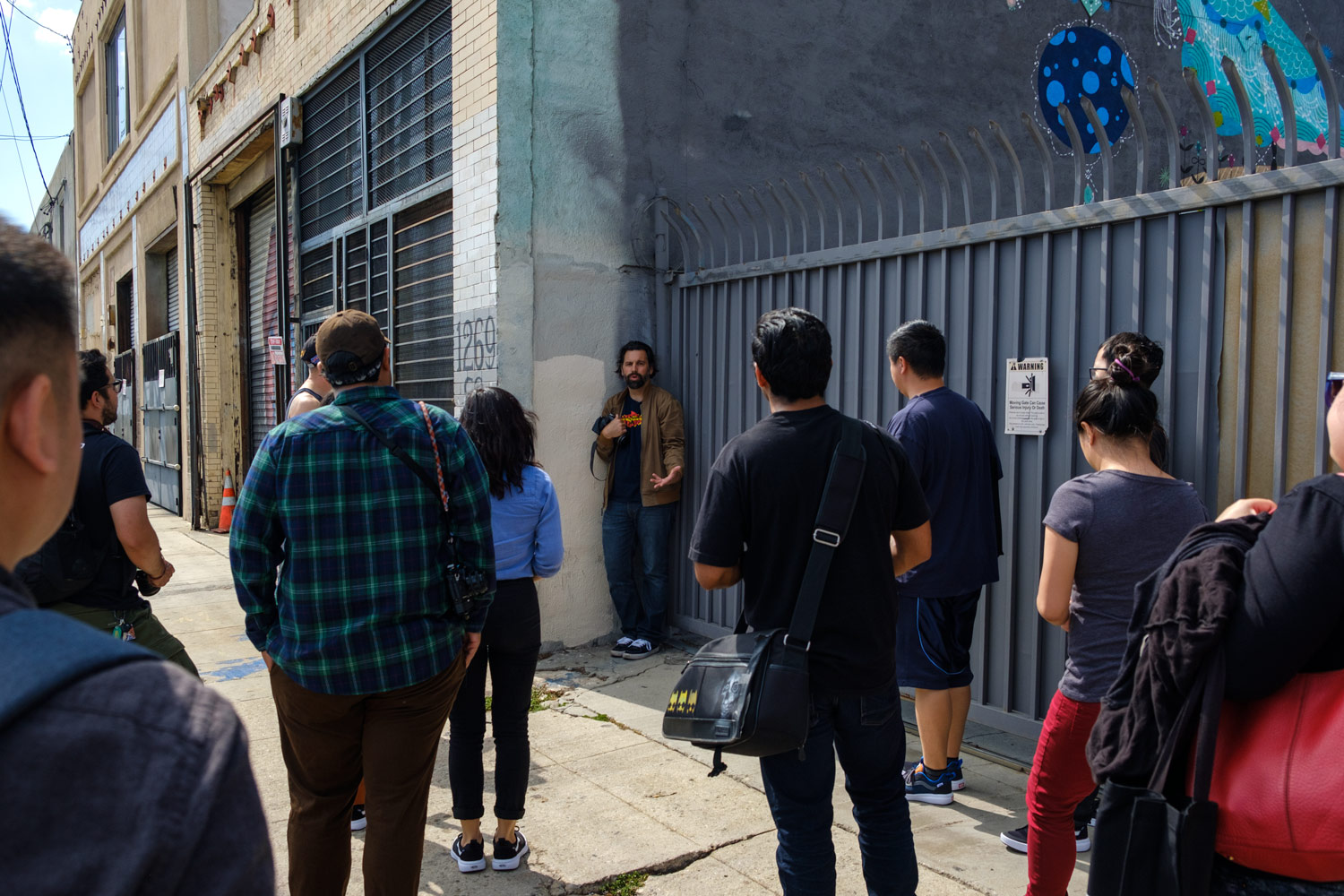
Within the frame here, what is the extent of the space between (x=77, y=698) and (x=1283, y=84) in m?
4.37

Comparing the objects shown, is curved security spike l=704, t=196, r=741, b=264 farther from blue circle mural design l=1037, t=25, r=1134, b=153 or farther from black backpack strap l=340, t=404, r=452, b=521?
blue circle mural design l=1037, t=25, r=1134, b=153

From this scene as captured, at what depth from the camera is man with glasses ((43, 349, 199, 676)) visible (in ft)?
11.0

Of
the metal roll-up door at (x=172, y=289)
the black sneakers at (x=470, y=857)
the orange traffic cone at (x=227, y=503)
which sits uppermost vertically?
the metal roll-up door at (x=172, y=289)

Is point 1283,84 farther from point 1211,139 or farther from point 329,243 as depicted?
point 329,243

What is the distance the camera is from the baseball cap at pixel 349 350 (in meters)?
2.84

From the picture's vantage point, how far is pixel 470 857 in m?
3.57

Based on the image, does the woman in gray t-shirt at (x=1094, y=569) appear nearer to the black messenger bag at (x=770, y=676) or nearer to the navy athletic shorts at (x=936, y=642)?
the black messenger bag at (x=770, y=676)

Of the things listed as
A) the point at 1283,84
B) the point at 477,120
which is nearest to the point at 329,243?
the point at 477,120

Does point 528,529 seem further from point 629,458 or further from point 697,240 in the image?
point 697,240

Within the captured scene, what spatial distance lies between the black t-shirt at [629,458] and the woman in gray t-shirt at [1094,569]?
386 cm

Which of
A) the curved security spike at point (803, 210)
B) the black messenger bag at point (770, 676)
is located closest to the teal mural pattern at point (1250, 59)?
the curved security spike at point (803, 210)

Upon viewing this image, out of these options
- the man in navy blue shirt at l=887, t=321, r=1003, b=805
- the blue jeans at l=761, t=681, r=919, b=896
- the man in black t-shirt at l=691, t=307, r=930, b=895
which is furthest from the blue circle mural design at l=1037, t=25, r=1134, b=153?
the blue jeans at l=761, t=681, r=919, b=896

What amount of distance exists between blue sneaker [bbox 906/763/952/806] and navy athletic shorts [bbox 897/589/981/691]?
0.37 m

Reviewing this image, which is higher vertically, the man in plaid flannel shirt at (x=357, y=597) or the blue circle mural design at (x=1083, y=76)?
the blue circle mural design at (x=1083, y=76)
